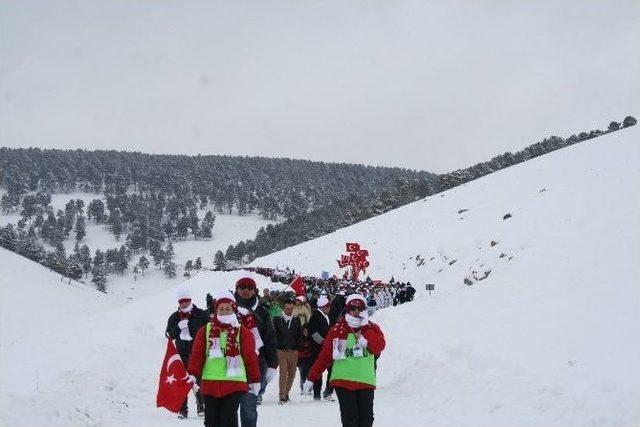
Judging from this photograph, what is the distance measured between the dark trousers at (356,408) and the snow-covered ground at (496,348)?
2.43 metres

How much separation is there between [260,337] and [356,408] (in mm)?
1539

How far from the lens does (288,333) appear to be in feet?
32.7

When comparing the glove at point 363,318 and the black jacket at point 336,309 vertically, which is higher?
the glove at point 363,318

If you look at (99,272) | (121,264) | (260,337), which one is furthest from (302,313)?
(121,264)

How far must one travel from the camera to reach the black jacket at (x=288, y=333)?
980cm

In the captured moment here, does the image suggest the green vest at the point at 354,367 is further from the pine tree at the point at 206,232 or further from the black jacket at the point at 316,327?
the pine tree at the point at 206,232

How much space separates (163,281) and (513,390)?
13324 cm

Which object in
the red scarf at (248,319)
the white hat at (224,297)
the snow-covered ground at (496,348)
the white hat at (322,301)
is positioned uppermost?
the white hat at (224,297)

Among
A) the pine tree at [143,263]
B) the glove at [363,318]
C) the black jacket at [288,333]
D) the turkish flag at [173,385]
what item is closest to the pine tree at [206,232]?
the pine tree at [143,263]

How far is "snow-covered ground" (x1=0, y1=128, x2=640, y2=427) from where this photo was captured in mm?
8539

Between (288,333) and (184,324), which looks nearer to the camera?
(184,324)

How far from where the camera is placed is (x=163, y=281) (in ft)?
447

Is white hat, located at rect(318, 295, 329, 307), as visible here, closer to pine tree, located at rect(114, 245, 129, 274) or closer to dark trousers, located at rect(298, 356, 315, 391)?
dark trousers, located at rect(298, 356, 315, 391)

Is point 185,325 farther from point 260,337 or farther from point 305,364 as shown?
point 305,364
